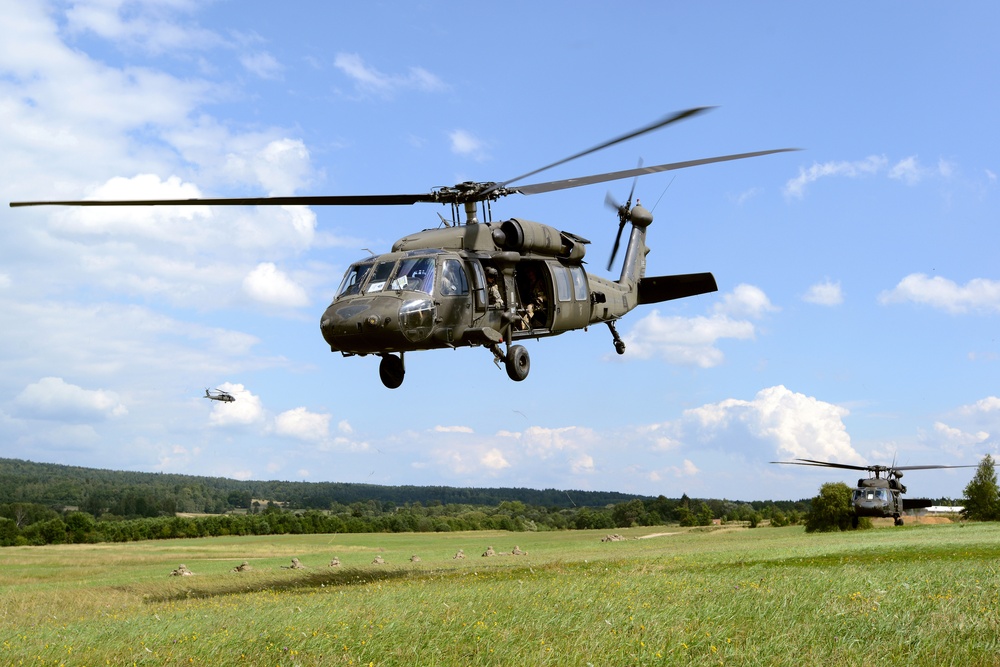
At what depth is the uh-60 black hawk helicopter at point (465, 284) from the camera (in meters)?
17.4

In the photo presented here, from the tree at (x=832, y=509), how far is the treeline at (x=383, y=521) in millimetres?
15185

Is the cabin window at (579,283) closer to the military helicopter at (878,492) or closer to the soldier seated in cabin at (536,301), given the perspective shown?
the soldier seated in cabin at (536,301)

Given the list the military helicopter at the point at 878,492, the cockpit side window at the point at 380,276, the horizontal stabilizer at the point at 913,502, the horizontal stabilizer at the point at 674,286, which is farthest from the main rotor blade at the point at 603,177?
the horizontal stabilizer at the point at 913,502

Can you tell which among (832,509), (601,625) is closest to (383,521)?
(832,509)

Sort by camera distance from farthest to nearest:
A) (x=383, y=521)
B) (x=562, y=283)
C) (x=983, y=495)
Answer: (x=383, y=521), (x=983, y=495), (x=562, y=283)

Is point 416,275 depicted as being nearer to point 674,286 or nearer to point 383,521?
point 674,286

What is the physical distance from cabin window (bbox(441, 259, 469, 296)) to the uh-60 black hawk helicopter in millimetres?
21

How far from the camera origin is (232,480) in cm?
18975

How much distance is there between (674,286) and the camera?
992 inches

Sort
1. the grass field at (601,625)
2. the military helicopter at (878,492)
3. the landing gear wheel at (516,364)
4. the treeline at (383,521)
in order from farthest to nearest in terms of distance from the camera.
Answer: the treeline at (383,521)
the military helicopter at (878,492)
the landing gear wheel at (516,364)
the grass field at (601,625)

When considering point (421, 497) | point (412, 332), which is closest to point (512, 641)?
point (412, 332)

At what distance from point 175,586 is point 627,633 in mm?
22838

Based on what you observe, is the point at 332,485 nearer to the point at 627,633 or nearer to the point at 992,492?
the point at 992,492

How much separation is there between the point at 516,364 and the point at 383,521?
69936 mm
